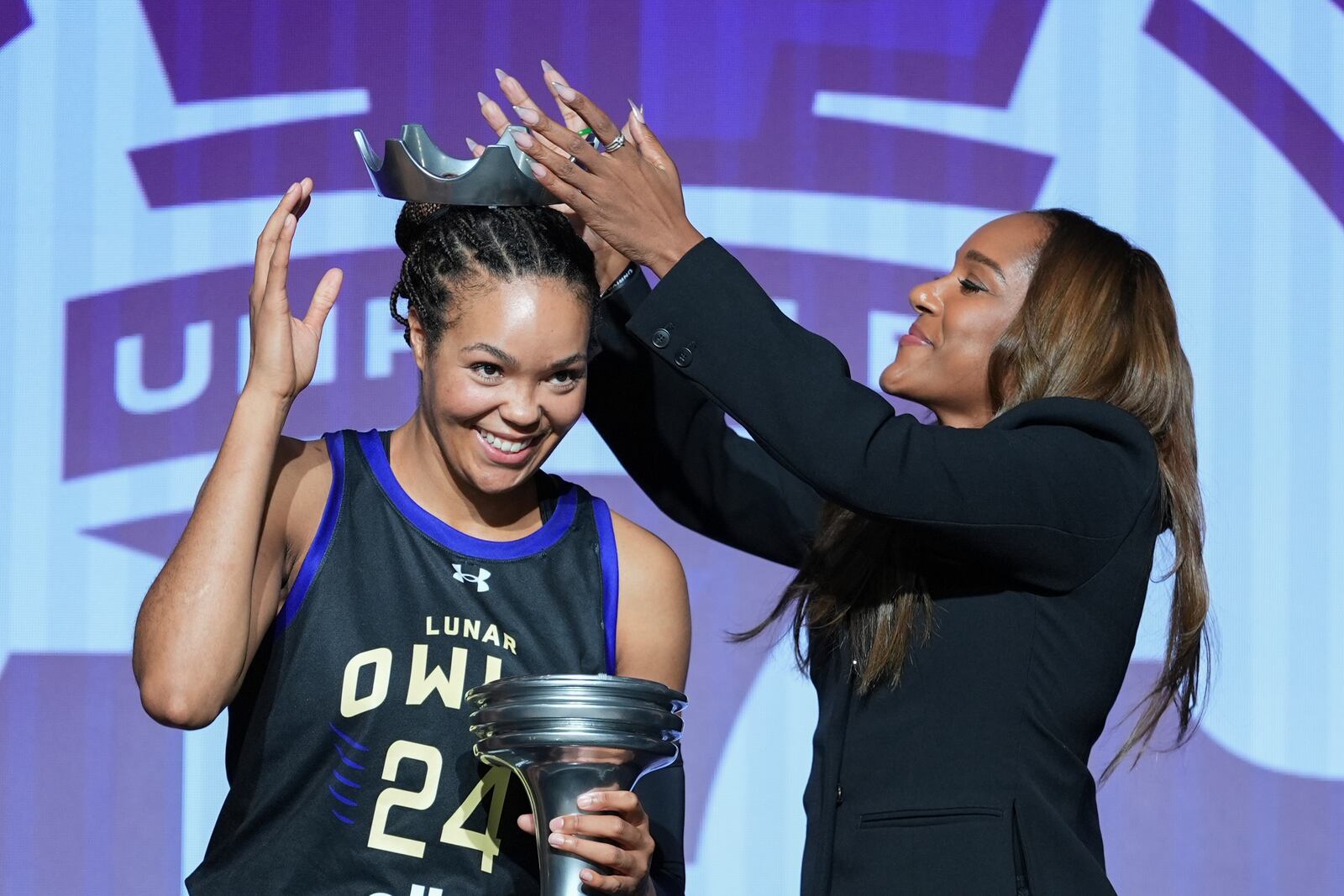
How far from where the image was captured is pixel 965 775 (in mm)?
1547

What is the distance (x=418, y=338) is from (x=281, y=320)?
0.21m

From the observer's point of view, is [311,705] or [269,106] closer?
[311,705]

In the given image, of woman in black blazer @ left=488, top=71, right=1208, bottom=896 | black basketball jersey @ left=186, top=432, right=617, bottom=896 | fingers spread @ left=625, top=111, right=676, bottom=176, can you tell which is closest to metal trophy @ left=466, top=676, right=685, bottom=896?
black basketball jersey @ left=186, top=432, right=617, bottom=896

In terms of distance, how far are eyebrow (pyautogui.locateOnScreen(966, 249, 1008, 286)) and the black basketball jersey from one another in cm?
58

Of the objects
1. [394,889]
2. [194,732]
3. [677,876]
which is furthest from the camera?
[194,732]

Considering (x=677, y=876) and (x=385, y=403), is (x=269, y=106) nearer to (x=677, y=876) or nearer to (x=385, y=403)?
(x=385, y=403)

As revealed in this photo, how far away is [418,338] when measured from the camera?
1646mm

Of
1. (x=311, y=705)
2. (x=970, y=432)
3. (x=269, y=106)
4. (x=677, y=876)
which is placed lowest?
(x=677, y=876)

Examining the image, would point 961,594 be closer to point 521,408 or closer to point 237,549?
point 521,408

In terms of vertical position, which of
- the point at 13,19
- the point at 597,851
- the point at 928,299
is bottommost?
the point at 597,851

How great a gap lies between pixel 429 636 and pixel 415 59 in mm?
1650

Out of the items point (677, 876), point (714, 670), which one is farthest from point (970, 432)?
point (714, 670)

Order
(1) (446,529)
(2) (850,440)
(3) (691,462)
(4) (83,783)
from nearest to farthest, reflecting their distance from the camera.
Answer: (2) (850,440) < (1) (446,529) < (3) (691,462) < (4) (83,783)

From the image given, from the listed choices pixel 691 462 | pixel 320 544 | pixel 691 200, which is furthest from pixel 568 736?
pixel 691 200
